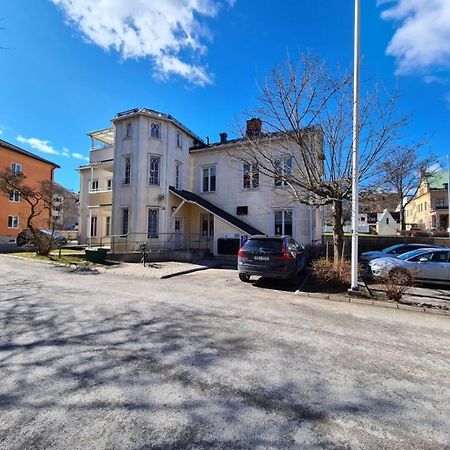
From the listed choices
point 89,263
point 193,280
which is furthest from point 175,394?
point 89,263

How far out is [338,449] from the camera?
2439 mm

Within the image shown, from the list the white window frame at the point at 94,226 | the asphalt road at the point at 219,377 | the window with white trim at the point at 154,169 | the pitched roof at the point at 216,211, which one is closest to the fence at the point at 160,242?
the pitched roof at the point at 216,211

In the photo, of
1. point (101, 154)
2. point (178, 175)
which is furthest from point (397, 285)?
point (101, 154)

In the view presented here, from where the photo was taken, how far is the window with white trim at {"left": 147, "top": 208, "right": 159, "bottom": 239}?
19953 millimetres

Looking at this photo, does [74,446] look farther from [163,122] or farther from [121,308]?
[163,122]

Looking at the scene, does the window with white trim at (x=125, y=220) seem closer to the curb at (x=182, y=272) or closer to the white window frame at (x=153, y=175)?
the white window frame at (x=153, y=175)

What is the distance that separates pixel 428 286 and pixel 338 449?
416 inches

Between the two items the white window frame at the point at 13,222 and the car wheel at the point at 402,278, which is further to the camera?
the white window frame at the point at 13,222

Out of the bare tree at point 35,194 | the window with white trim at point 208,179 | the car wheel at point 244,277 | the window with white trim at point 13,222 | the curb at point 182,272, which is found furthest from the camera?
the window with white trim at point 13,222

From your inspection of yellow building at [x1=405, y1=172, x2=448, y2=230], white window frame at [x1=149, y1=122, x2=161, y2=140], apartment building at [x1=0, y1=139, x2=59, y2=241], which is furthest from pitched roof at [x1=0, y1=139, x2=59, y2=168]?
yellow building at [x1=405, y1=172, x2=448, y2=230]

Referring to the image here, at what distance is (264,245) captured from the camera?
1016 cm

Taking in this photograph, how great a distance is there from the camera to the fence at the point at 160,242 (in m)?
19.2

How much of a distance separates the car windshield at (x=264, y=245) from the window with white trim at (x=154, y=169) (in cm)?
1186

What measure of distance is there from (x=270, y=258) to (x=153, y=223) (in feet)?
40.3
